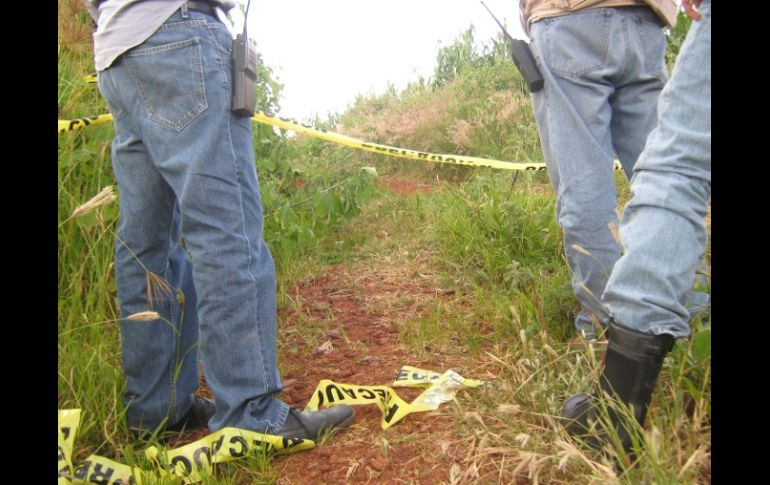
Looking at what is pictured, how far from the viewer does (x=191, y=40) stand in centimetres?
175

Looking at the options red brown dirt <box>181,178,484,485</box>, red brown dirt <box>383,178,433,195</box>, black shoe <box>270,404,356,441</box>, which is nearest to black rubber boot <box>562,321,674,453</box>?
red brown dirt <box>181,178,484,485</box>

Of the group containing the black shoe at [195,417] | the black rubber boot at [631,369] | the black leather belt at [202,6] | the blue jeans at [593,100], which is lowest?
the black shoe at [195,417]

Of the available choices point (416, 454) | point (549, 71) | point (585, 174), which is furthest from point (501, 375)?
point (549, 71)

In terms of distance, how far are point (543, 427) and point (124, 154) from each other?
1478 millimetres

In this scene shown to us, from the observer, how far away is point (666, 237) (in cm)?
140

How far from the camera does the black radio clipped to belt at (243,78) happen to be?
182 cm

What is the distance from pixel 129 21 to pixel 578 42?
145cm

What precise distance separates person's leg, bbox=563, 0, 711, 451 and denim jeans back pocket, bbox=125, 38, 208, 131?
1.21 meters

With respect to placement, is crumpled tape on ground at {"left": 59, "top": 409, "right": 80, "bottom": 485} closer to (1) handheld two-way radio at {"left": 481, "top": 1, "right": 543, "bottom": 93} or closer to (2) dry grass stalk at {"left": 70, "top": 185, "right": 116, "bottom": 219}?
(2) dry grass stalk at {"left": 70, "top": 185, "right": 116, "bottom": 219}

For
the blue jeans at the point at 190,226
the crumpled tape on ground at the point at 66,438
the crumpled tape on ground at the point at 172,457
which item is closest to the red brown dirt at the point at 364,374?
the crumpled tape on ground at the point at 172,457

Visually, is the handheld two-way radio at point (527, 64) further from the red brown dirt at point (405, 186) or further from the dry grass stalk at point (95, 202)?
the red brown dirt at point (405, 186)

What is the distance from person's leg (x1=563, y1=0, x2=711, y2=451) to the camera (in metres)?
1.39

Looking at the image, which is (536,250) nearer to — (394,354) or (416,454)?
(394,354)

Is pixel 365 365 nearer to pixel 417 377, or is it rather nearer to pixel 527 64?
pixel 417 377
